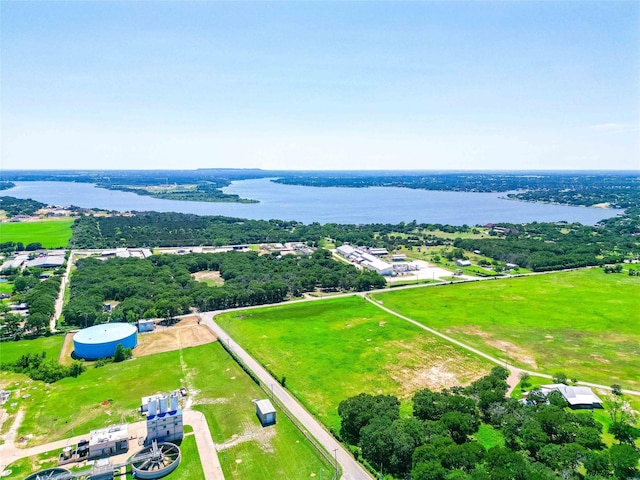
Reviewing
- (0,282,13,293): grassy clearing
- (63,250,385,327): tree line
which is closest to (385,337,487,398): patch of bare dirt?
(63,250,385,327): tree line

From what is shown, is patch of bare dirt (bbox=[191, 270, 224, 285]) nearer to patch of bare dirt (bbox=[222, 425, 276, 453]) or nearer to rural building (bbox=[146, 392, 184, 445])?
rural building (bbox=[146, 392, 184, 445])

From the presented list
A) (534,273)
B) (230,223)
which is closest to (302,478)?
(534,273)

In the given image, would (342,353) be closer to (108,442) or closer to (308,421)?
(308,421)

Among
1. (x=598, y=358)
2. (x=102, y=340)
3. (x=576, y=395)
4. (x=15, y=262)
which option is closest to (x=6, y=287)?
(x=15, y=262)

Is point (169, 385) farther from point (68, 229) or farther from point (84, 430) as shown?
point (68, 229)

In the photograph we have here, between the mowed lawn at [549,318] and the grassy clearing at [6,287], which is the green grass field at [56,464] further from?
the grassy clearing at [6,287]

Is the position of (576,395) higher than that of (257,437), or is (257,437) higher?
(576,395)

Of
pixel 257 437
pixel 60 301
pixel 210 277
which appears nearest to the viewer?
pixel 257 437
